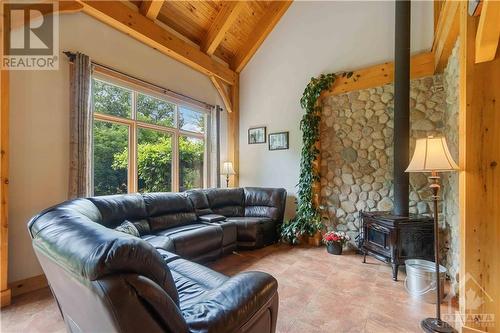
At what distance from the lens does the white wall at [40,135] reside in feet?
8.27

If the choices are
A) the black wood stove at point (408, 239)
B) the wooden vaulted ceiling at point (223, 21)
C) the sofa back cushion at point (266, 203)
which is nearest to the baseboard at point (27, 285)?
the sofa back cushion at point (266, 203)

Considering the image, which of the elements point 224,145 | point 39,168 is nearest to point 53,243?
point 39,168

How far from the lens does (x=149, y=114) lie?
4051 mm

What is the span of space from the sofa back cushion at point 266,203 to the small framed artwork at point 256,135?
1168mm

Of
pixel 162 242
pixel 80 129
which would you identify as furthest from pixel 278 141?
pixel 80 129

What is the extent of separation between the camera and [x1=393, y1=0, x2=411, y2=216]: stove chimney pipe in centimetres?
308

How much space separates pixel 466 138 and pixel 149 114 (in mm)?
4075

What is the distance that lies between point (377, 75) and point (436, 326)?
330 cm

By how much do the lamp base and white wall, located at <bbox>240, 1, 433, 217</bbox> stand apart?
290 centimetres

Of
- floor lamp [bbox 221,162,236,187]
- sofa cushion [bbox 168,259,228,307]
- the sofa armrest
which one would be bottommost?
sofa cushion [bbox 168,259,228,307]

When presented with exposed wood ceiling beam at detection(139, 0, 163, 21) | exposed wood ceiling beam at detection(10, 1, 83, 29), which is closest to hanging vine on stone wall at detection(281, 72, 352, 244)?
exposed wood ceiling beam at detection(139, 0, 163, 21)

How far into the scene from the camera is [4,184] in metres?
2.24

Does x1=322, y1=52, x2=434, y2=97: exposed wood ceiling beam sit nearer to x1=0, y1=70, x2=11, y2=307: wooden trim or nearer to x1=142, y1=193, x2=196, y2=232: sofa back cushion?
x1=142, y1=193, x2=196, y2=232: sofa back cushion

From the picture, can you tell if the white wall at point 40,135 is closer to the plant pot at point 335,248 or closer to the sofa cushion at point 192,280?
the sofa cushion at point 192,280
